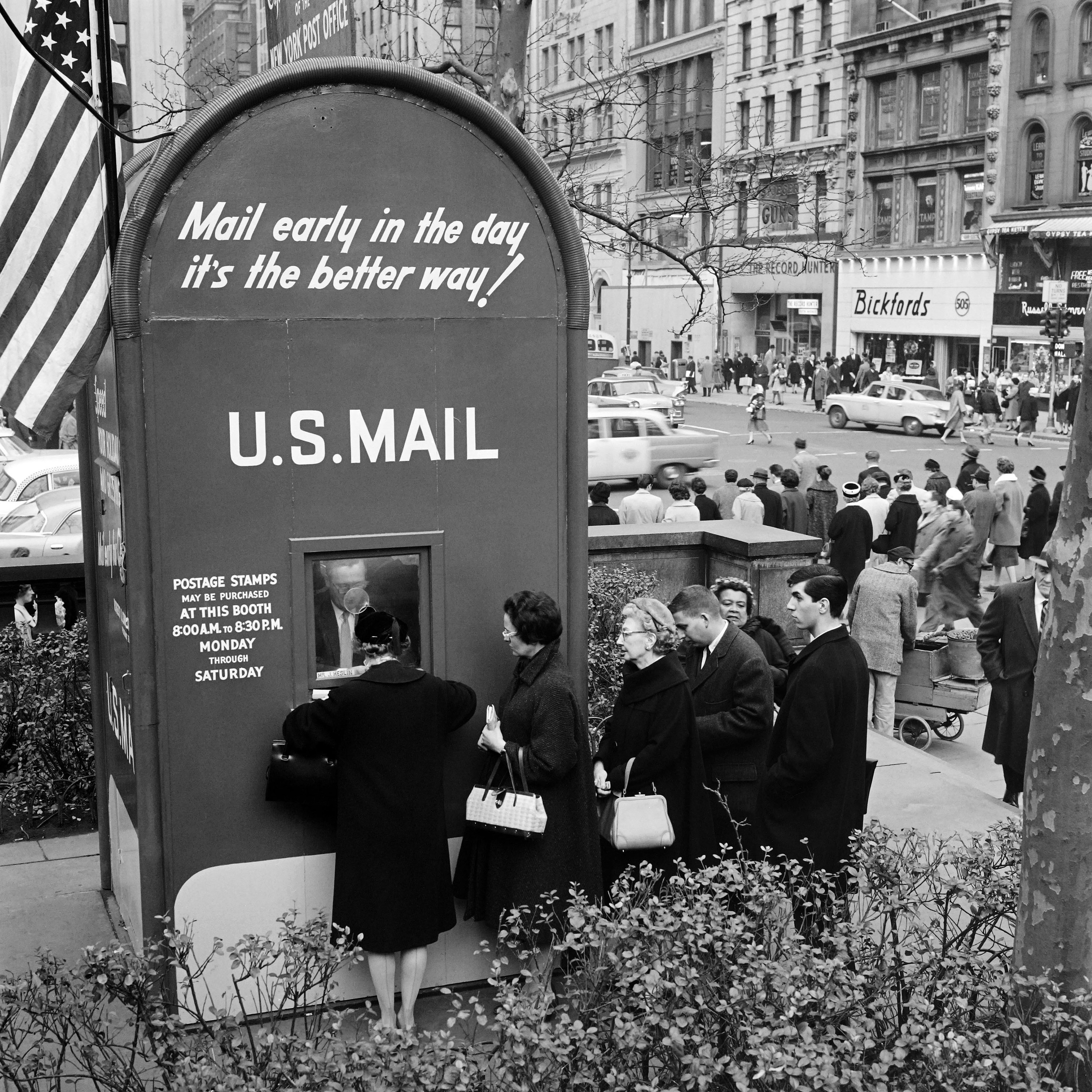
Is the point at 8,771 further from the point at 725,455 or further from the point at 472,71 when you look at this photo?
the point at 725,455

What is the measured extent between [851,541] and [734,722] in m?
9.58

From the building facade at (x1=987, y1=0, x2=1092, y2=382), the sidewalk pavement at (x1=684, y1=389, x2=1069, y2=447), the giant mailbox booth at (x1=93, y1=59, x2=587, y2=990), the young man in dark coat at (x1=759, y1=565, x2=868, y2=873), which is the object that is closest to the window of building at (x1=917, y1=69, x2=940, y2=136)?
the building facade at (x1=987, y1=0, x2=1092, y2=382)

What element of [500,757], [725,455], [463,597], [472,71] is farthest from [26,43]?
[725,455]

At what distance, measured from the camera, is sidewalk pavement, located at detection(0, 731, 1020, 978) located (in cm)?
681

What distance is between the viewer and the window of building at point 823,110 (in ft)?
200

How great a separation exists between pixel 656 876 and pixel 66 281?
318 cm

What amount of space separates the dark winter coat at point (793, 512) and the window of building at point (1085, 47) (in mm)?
37694

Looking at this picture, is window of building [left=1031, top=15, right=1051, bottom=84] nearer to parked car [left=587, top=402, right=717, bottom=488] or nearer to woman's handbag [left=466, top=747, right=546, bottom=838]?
parked car [left=587, top=402, right=717, bottom=488]

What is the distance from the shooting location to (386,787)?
5484 mm

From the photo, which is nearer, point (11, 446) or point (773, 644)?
point (773, 644)

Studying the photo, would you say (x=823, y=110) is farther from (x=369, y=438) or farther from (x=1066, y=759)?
(x=1066, y=759)

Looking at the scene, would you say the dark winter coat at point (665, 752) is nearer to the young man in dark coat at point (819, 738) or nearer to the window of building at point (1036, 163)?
the young man in dark coat at point (819, 738)

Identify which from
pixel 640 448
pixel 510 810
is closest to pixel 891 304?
pixel 640 448

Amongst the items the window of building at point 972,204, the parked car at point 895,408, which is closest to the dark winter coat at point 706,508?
the parked car at point 895,408
